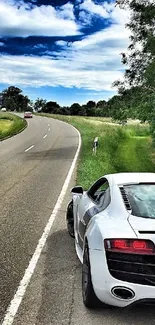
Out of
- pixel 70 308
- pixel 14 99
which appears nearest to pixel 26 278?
pixel 70 308

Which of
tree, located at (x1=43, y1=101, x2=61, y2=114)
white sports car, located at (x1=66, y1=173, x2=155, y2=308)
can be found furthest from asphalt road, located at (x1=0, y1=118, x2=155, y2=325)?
tree, located at (x1=43, y1=101, x2=61, y2=114)

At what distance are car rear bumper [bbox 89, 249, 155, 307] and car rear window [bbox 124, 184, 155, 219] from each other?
65cm

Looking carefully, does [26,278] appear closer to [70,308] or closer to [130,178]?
[70,308]

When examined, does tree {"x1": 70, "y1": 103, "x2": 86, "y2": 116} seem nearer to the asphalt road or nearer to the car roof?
the asphalt road

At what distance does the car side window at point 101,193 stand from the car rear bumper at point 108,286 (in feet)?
2.82

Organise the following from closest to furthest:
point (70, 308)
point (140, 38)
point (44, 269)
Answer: point (70, 308) < point (44, 269) < point (140, 38)

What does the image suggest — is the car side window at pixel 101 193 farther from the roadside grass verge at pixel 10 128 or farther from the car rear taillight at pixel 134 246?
the roadside grass verge at pixel 10 128

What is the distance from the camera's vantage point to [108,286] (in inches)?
163

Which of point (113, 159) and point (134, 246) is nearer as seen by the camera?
point (134, 246)

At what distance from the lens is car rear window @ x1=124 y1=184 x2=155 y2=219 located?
457 cm

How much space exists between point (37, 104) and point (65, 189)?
624 feet

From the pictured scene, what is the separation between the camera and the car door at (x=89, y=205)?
5258 millimetres

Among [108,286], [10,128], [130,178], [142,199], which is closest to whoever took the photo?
[108,286]

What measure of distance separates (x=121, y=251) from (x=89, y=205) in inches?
63.9
